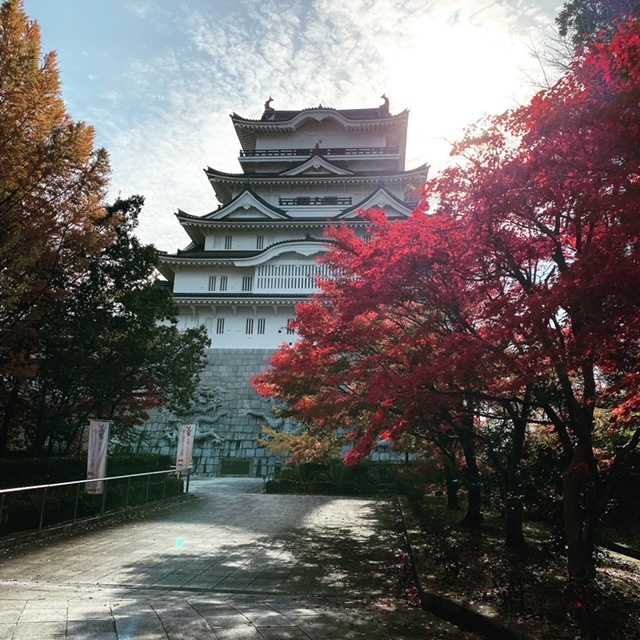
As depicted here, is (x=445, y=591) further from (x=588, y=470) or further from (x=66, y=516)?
(x=66, y=516)

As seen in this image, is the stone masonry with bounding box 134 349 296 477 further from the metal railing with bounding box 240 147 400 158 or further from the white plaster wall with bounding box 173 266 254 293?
the metal railing with bounding box 240 147 400 158

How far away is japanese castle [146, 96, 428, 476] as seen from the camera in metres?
30.4

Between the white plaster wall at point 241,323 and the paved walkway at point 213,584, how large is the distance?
752 inches

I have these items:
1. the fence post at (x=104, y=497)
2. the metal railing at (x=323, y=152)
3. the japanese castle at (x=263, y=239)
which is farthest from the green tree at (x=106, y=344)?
the metal railing at (x=323, y=152)

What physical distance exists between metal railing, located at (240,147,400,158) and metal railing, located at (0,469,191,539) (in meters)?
31.6

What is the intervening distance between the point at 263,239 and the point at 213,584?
31.3 m

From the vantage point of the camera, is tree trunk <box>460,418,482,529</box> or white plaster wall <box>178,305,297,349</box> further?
white plaster wall <box>178,305,297,349</box>

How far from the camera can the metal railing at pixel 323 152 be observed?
41303 millimetres

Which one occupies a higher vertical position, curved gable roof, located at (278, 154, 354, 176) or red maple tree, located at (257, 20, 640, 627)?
curved gable roof, located at (278, 154, 354, 176)

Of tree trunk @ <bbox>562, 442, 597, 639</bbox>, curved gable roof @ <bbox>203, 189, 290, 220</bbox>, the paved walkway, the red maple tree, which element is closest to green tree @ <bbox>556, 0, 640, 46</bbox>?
the red maple tree

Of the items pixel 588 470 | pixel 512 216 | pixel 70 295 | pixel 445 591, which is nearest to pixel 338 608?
pixel 445 591

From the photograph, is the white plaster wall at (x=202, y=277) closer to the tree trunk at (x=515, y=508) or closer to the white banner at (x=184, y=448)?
the white banner at (x=184, y=448)

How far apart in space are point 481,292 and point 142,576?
6705mm

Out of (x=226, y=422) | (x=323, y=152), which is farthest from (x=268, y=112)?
(x=226, y=422)
